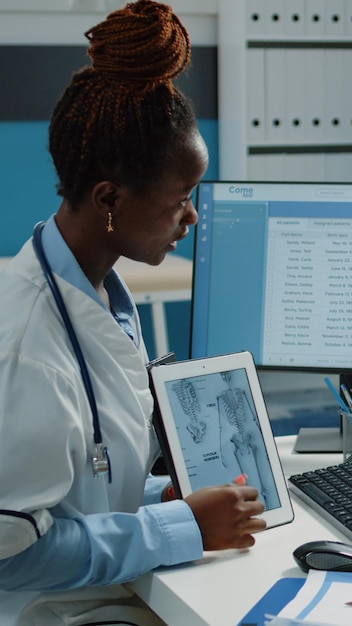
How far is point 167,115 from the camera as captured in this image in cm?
110

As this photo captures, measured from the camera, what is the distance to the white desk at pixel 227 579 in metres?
0.97

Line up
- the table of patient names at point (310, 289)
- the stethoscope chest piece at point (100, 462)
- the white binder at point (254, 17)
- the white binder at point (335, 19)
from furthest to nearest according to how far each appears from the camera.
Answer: the white binder at point (335, 19) → the white binder at point (254, 17) → the table of patient names at point (310, 289) → the stethoscope chest piece at point (100, 462)

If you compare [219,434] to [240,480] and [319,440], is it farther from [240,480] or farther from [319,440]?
[319,440]

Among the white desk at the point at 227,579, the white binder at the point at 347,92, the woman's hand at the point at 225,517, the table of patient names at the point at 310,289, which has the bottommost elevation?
the white desk at the point at 227,579

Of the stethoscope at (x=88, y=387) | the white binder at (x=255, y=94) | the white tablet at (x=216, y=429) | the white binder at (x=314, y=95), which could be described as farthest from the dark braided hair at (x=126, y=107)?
the white binder at (x=314, y=95)

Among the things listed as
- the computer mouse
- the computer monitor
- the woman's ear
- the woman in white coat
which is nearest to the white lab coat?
the woman in white coat

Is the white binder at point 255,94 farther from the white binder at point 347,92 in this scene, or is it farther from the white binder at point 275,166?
the white binder at point 347,92

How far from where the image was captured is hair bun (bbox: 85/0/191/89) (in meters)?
1.08

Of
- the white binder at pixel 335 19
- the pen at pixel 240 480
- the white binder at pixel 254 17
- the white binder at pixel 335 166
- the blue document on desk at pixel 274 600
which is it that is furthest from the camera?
the white binder at pixel 335 166

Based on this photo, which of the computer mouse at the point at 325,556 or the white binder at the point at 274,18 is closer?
the computer mouse at the point at 325,556

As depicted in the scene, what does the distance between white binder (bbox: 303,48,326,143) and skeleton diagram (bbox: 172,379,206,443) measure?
2749 mm

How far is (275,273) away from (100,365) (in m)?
0.48

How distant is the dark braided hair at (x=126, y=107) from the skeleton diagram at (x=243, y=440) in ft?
1.03

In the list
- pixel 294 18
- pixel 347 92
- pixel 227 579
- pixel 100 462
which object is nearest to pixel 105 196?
pixel 100 462
